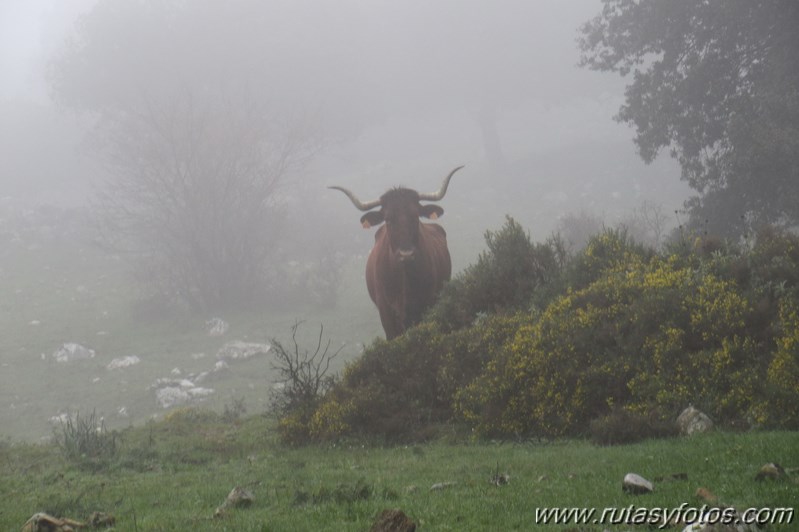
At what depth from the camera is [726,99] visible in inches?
882

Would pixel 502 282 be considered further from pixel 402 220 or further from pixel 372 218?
pixel 372 218

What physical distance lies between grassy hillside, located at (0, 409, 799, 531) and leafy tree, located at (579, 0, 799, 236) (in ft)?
47.3

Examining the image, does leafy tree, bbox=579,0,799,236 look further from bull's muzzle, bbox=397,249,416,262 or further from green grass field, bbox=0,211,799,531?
green grass field, bbox=0,211,799,531

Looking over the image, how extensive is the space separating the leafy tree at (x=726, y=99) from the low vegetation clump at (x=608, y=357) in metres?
10.1

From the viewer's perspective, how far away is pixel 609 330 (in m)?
10.0

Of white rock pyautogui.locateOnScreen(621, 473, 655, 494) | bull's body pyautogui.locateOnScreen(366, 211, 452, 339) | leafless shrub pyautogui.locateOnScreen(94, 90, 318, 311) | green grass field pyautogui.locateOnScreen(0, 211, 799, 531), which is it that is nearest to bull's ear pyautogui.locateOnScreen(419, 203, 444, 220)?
bull's body pyautogui.locateOnScreen(366, 211, 452, 339)

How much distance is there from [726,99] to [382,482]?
63.1 ft

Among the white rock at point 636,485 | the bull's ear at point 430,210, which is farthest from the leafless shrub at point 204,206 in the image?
the white rock at point 636,485

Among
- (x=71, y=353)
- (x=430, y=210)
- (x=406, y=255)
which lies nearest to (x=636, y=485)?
(x=406, y=255)

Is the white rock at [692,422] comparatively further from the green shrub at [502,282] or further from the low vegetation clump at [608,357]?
the green shrub at [502,282]

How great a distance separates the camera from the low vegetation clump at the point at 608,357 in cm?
866

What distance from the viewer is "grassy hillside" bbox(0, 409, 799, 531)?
5402 millimetres

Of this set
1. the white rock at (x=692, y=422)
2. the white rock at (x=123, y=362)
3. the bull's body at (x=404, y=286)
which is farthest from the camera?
the white rock at (x=123, y=362)

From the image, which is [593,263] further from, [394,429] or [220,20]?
[220,20]
